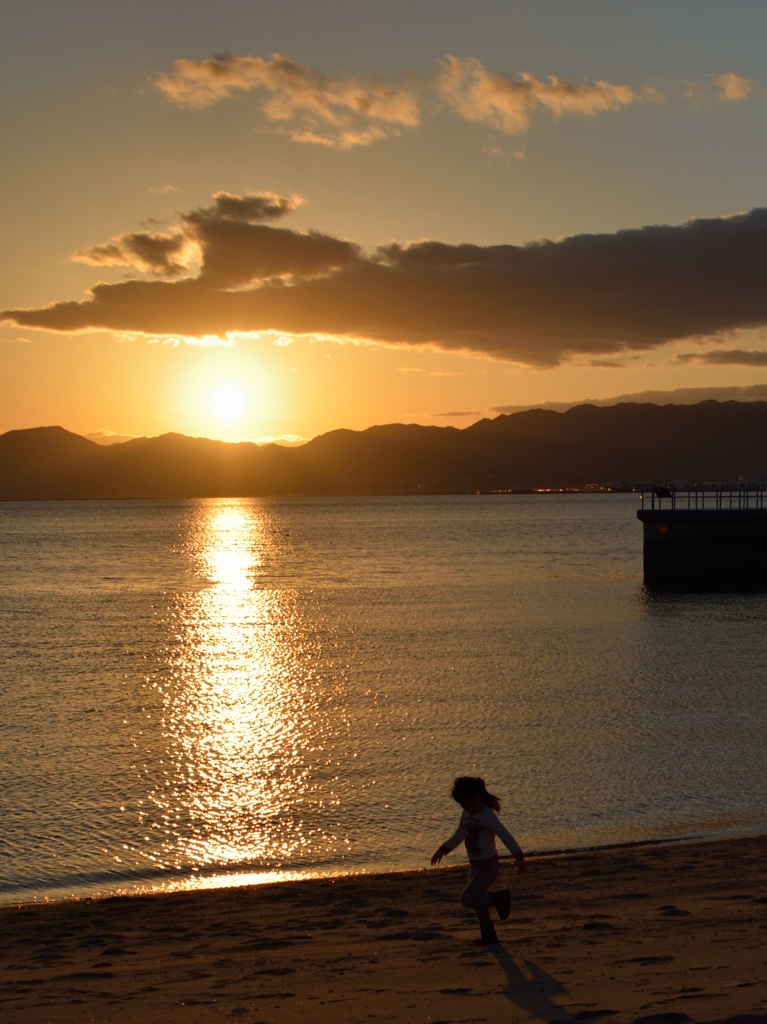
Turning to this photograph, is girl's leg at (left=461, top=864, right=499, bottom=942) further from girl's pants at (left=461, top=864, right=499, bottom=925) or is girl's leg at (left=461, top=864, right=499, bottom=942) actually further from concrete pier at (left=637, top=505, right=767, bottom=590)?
concrete pier at (left=637, top=505, right=767, bottom=590)

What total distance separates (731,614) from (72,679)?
24400 mm

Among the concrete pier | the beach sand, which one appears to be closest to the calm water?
the beach sand

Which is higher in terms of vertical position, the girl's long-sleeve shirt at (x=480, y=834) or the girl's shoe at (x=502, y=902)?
the girl's long-sleeve shirt at (x=480, y=834)

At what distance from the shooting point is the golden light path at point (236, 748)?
1170 cm

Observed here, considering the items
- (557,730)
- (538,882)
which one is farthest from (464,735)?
(538,882)

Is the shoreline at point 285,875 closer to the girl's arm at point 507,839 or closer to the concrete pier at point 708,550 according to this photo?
the girl's arm at point 507,839

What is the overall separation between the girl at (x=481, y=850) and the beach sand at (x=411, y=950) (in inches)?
10.6

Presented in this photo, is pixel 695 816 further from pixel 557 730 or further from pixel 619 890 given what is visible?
pixel 557 730

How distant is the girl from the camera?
23.5 feet

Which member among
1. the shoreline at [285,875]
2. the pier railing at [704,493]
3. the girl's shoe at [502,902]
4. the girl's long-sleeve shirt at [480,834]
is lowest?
the shoreline at [285,875]

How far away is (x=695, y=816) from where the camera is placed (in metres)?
12.2

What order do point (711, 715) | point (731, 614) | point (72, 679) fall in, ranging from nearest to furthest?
point (711, 715)
point (72, 679)
point (731, 614)

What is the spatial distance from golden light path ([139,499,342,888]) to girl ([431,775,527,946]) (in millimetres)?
3978

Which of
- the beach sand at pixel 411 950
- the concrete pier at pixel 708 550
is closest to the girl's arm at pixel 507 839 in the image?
the beach sand at pixel 411 950
